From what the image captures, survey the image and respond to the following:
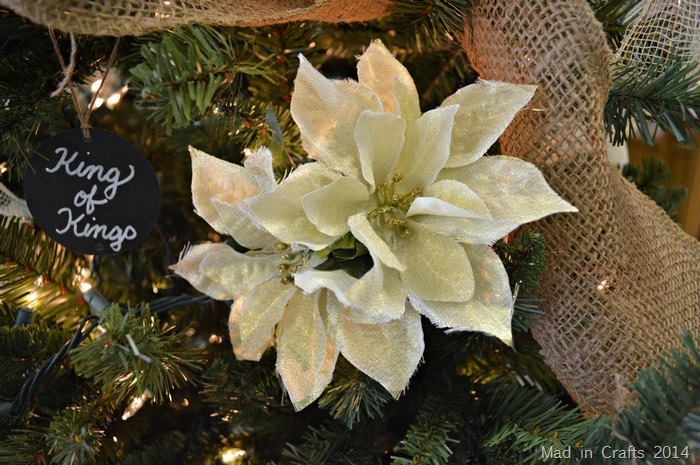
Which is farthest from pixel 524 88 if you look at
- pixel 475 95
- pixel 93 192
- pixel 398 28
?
pixel 93 192

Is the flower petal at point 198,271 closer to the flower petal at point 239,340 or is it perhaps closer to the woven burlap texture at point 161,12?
the flower petal at point 239,340

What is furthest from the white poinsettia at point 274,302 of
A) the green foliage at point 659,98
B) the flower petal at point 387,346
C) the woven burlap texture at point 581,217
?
the green foliage at point 659,98

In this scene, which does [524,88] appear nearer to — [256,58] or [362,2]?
[362,2]

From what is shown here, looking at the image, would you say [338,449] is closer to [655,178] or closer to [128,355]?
[128,355]

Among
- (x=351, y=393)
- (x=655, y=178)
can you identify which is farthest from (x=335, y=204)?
(x=655, y=178)

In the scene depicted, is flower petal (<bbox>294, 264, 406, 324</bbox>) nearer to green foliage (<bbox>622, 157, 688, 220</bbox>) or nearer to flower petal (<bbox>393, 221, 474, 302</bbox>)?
flower petal (<bbox>393, 221, 474, 302</bbox>)
